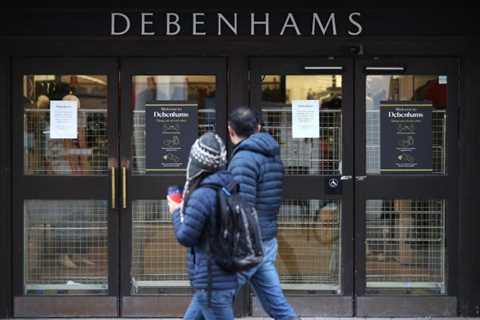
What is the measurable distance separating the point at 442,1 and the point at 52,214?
378cm

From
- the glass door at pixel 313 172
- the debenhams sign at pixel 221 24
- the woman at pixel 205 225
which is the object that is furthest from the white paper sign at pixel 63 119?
the woman at pixel 205 225

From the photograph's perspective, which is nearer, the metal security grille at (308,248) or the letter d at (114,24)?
the letter d at (114,24)

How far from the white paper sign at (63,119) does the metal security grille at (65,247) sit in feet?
1.88

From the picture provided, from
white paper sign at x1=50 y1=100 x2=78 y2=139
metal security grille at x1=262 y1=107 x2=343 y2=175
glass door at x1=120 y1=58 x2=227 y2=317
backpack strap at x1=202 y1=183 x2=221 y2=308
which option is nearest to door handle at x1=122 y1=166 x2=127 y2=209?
glass door at x1=120 y1=58 x2=227 y2=317

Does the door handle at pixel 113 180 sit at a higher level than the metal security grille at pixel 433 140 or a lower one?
lower

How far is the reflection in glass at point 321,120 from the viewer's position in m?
6.46

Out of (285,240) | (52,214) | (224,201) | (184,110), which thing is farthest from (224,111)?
(224,201)

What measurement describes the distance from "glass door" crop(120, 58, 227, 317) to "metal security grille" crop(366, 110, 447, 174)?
1254mm

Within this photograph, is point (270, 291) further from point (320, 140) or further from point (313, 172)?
point (320, 140)

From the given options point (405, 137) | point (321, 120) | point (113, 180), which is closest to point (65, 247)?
point (113, 180)

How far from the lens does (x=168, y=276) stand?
6551 mm

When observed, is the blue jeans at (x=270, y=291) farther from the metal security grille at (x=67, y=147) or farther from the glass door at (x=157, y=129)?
the metal security grille at (x=67, y=147)

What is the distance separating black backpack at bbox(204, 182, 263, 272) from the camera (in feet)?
13.2

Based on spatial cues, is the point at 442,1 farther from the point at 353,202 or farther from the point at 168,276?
the point at 168,276
